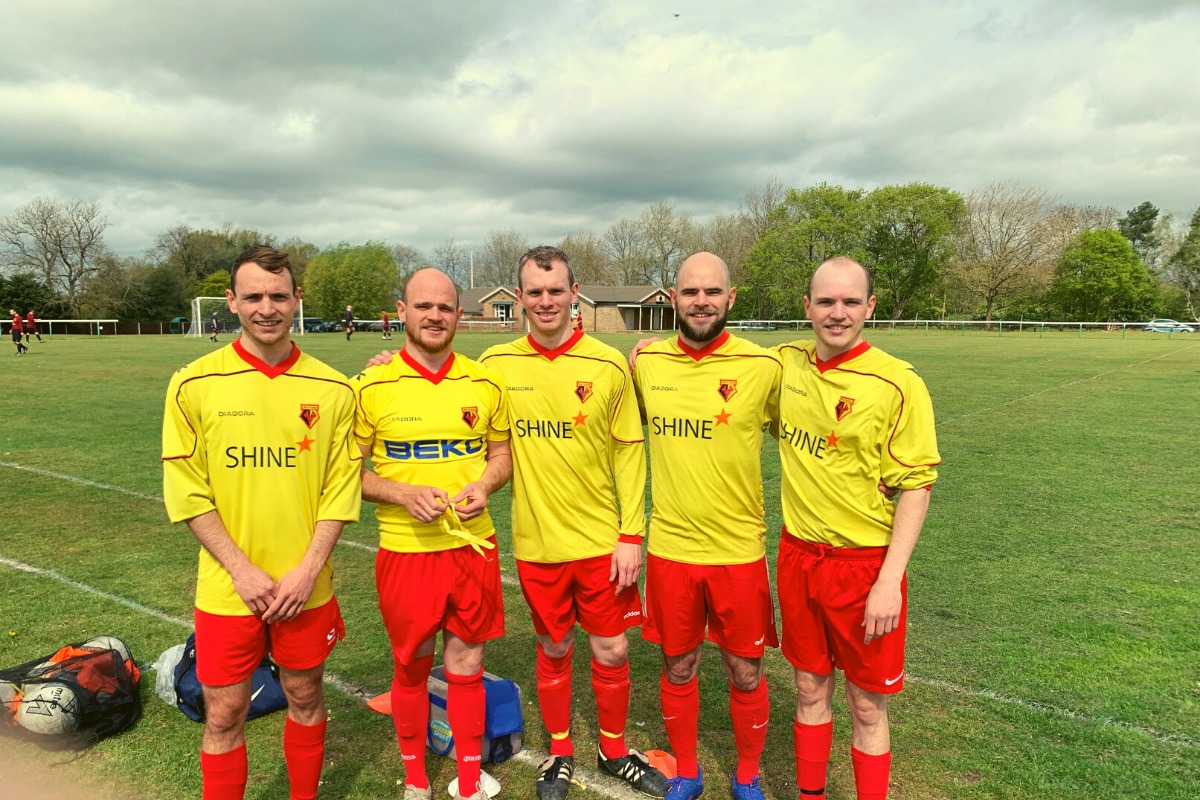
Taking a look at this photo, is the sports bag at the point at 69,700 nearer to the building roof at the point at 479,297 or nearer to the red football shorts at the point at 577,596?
the red football shorts at the point at 577,596

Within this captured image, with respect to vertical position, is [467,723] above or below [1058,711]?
above

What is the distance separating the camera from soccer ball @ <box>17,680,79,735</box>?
3.41 m

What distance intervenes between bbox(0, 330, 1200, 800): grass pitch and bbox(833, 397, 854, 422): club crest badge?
1813mm

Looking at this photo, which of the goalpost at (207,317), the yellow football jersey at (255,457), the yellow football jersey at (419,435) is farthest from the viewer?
the goalpost at (207,317)

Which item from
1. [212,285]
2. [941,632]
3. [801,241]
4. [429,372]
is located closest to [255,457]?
[429,372]

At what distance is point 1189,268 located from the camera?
64688 mm

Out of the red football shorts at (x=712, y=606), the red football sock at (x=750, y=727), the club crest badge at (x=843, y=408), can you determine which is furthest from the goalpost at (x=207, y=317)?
the club crest badge at (x=843, y=408)

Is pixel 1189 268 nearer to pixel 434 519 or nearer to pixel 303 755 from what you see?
pixel 434 519

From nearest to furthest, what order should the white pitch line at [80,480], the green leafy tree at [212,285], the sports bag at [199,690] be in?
the sports bag at [199,690] < the white pitch line at [80,480] < the green leafy tree at [212,285]

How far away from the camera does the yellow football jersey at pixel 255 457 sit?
→ 258cm

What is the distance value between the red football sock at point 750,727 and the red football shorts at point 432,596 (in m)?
1.20

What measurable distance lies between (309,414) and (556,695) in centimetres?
177

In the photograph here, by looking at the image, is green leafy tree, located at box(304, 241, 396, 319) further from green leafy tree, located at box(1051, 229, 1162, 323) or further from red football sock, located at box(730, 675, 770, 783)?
red football sock, located at box(730, 675, 770, 783)

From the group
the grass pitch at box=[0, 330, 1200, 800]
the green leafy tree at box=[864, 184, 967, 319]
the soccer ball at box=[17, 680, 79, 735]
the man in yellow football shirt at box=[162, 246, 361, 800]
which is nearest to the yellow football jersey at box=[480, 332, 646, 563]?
the man in yellow football shirt at box=[162, 246, 361, 800]
